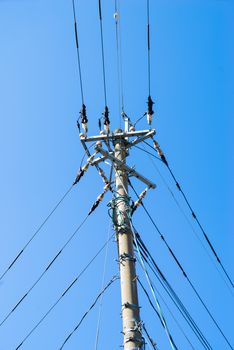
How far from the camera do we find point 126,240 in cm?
1052

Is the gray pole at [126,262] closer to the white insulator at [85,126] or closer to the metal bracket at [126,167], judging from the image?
the metal bracket at [126,167]

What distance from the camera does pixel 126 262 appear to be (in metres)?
10.1

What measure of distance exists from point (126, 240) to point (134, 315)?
1.75 m

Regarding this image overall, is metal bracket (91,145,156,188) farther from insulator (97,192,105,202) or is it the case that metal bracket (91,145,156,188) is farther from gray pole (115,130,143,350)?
insulator (97,192,105,202)

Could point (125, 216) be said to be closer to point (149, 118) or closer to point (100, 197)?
point (100, 197)

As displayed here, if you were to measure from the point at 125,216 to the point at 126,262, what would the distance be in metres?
1.18

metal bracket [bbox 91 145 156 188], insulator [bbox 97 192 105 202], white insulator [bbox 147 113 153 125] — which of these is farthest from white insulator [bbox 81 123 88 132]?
insulator [bbox 97 192 105 202]

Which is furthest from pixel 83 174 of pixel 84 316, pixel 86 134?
pixel 84 316

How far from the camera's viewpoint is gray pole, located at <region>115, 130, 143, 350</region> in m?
9.09

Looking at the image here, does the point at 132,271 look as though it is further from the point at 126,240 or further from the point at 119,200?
the point at 119,200

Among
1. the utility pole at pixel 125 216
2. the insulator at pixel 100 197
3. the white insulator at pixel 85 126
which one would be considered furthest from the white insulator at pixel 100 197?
the white insulator at pixel 85 126

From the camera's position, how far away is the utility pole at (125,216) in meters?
9.23

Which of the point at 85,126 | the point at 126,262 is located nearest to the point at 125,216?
the point at 126,262

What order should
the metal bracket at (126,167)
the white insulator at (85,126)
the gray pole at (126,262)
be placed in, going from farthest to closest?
1. the white insulator at (85,126)
2. the metal bracket at (126,167)
3. the gray pole at (126,262)
